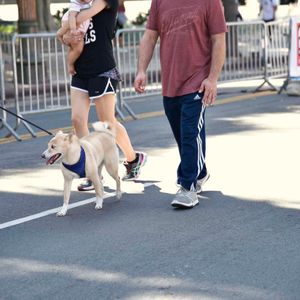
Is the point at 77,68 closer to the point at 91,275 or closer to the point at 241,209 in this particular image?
the point at 241,209

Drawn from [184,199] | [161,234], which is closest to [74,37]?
[184,199]

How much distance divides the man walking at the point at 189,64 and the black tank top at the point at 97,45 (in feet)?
2.06

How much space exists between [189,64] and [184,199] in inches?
42.2

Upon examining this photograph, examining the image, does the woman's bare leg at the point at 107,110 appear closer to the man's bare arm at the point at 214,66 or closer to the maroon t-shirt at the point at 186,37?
the maroon t-shirt at the point at 186,37

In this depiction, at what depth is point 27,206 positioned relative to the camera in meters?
7.43

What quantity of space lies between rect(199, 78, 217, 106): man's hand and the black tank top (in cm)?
122

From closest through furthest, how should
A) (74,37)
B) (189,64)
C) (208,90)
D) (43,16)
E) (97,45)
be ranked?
(208,90) → (189,64) → (74,37) → (97,45) → (43,16)

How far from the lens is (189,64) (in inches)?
272

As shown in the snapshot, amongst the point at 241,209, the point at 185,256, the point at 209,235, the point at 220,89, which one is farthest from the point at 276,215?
the point at 220,89

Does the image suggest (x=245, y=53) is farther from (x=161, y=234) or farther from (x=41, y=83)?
(x=161, y=234)

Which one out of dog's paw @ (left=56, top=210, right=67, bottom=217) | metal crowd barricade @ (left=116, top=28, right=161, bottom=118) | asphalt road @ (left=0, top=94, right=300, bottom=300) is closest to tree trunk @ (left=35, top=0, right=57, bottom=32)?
metal crowd barricade @ (left=116, top=28, right=161, bottom=118)

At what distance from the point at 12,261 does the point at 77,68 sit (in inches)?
96.7

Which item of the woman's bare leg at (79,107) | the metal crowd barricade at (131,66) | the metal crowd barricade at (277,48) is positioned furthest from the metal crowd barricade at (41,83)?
the woman's bare leg at (79,107)

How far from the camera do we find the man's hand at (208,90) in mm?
6802
